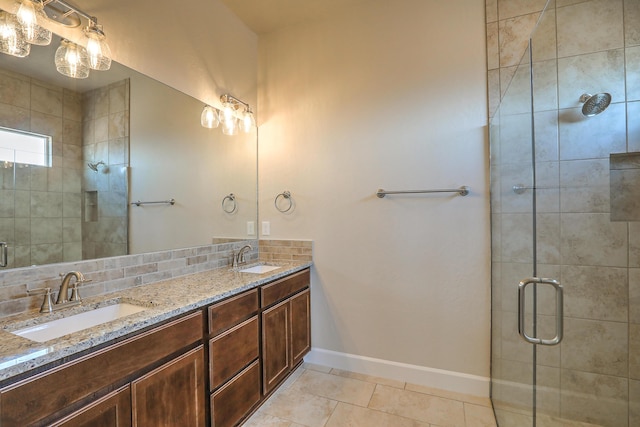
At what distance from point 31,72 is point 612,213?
2.78m

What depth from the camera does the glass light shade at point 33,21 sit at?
49.4 inches

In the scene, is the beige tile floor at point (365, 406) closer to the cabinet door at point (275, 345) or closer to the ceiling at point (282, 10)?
the cabinet door at point (275, 345)

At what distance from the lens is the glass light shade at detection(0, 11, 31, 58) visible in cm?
123

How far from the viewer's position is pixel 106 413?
3.38 ft

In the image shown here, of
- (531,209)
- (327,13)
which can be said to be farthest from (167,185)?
(531,209)

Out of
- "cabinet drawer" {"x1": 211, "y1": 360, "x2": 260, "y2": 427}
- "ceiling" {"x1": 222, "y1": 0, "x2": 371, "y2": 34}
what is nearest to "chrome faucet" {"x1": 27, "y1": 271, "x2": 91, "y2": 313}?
"cabinet drawer" {"x1": 211, "y1": 360, "x2": 260, "y2": 427}

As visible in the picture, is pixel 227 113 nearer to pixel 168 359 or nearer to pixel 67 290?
pixel 67 290

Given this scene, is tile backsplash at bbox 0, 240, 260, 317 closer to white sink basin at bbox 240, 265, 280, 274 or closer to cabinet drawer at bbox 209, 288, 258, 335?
white sink basin at bbox 240, 265, 280, 274

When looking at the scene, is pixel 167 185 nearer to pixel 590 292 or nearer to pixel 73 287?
pixel 73 287

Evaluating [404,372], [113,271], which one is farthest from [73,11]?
[404,372]

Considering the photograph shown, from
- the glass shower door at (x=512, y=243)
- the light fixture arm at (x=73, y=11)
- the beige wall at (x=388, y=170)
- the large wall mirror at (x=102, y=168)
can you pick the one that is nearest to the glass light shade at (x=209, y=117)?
the large wall mirror at (x=102, y=168)

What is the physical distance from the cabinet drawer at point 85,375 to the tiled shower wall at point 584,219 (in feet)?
5.49

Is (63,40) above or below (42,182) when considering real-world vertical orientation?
above

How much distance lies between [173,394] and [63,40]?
170 cm
